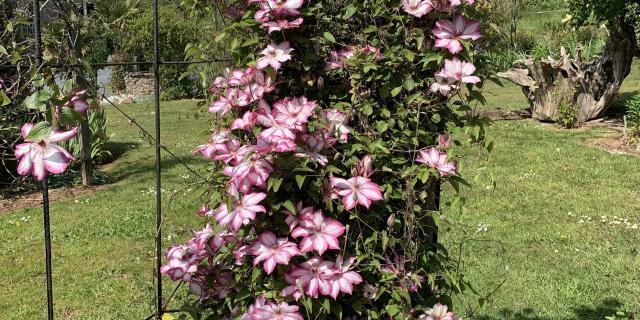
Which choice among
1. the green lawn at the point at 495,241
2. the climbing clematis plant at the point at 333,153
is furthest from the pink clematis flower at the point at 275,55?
the green lawn at the point at 495,241

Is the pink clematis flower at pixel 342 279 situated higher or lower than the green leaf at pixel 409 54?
lower

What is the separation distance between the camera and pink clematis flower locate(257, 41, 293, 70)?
155 centimetres

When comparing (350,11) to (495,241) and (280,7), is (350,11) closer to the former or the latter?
(280,7)

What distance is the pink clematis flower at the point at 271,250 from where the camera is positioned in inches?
60.3

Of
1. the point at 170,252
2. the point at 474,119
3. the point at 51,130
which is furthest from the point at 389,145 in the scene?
the point at 51,130

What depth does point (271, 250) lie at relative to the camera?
1565 millimetres

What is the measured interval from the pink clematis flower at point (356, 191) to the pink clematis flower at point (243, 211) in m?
0.20

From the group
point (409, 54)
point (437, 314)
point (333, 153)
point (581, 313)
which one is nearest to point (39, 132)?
point (333, 153)

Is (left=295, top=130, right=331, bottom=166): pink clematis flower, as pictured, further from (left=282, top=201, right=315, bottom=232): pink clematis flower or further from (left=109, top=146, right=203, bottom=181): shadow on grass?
(left=109, top=146, right=203, bottom=181): shadow on grass

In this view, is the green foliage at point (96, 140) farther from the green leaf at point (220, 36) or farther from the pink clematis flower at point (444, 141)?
the pink clematis flower at point (444, 141)

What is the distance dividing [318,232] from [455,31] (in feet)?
2.13

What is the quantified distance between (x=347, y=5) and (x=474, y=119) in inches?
19.5

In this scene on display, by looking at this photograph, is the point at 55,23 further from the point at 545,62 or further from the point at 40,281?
the point at 545,62

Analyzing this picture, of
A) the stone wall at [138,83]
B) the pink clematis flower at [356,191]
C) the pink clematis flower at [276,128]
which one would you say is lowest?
the stone wall at [138,83]
